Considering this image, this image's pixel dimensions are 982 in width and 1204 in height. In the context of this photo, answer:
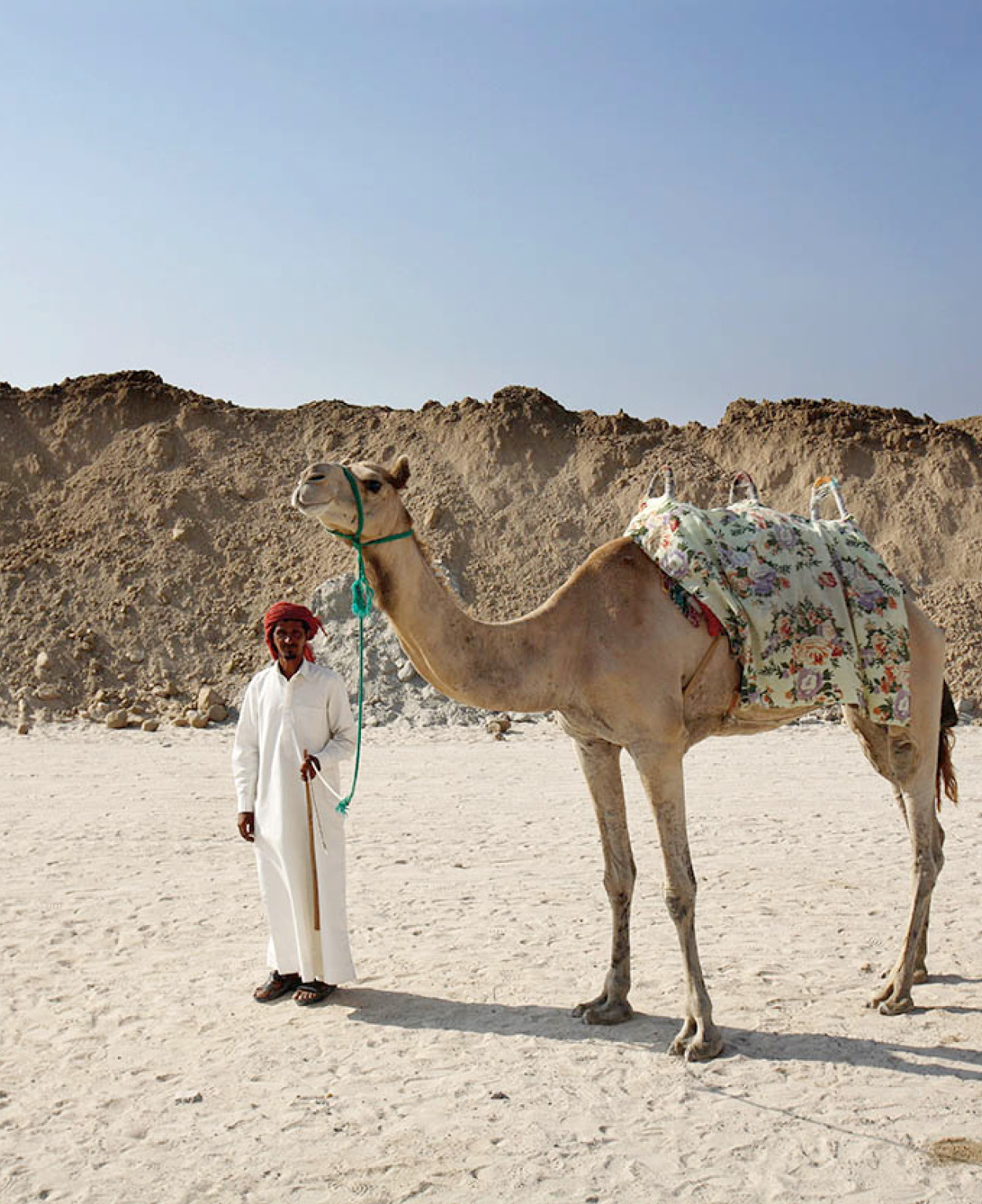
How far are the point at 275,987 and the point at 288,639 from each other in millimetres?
1885

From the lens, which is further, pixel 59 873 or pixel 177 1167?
pixel 59 873

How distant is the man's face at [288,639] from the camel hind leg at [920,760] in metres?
3.15

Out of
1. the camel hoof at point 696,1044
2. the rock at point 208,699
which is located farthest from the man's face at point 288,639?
the rock at point 208,699

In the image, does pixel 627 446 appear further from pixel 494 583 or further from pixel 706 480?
pixel 494 583

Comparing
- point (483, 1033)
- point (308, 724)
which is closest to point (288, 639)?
point (308, 724)

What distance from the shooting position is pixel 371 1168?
4.54 metres

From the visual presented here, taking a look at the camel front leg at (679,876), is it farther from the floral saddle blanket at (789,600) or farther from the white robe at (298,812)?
the white robe at (298,812)

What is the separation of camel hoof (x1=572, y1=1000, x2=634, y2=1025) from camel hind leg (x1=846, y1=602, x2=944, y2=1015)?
1422mm

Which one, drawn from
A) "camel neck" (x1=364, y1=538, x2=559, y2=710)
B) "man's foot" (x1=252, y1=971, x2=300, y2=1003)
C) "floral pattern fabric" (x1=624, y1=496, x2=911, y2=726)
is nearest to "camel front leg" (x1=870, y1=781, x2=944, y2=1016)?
"floral pattern fabric" (x1=624, y1=496, x2=911, y2=726)

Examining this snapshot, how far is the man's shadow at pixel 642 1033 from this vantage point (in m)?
5.57

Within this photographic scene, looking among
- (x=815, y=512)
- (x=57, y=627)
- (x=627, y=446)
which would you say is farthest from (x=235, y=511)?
(x=815, y=512)

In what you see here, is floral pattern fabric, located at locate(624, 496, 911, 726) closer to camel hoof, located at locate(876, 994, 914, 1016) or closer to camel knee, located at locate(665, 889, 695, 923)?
camel knee, located at locate(665, 889, 695, 923)

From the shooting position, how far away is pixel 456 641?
5.52 metres

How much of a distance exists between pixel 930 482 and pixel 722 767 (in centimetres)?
1262
